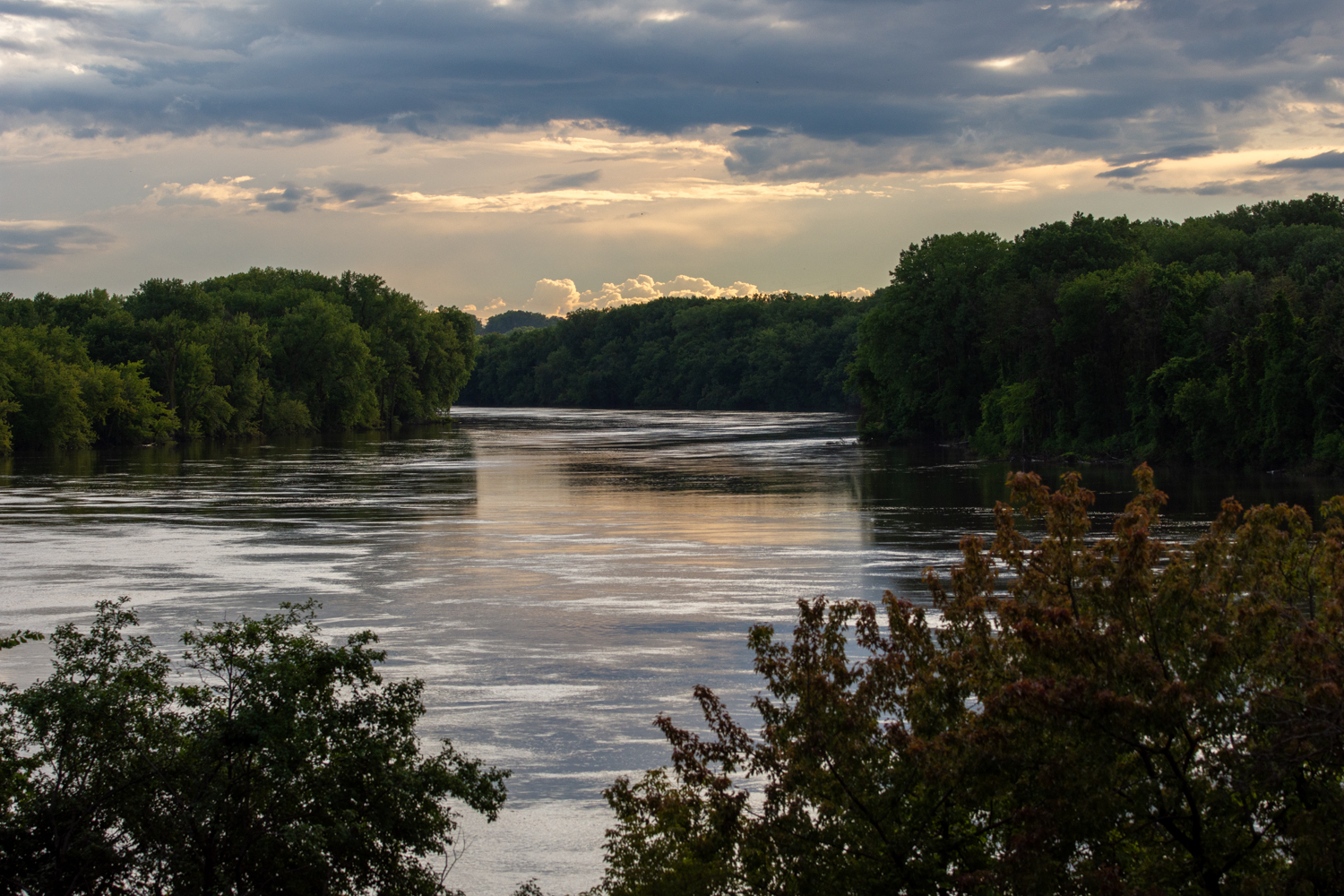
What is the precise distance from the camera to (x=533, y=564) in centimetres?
2762

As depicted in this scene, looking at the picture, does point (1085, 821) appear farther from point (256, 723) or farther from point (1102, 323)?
point (1102, 323)

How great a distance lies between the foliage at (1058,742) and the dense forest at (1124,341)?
141 ft

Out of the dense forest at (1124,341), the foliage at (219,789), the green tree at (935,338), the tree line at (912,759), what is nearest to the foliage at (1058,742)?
the tree line at (912,759)

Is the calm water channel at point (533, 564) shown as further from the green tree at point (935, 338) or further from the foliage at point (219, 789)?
the green tree at point (935, 338)

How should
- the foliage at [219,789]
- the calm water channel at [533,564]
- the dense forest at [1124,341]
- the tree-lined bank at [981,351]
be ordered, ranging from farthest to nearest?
the tree-lined bank at [981,351]
the dense forest at [1124,341]
the calm water channel at [533,564]
the foliage at [219,789]

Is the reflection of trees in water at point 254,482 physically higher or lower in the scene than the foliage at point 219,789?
lower

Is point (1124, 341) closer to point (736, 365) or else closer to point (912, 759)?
point (912, 759)

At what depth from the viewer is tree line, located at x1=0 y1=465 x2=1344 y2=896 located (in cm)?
686

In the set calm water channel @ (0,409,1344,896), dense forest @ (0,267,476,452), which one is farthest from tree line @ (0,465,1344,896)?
dense forest @ (0,267,476,452)

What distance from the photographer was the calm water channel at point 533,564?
14.5 m

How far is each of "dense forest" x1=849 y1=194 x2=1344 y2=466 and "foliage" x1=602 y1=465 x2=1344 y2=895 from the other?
4298 centimetres

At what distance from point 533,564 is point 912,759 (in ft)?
67.5

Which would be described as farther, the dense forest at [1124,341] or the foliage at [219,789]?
the dense forest at [1124,341]

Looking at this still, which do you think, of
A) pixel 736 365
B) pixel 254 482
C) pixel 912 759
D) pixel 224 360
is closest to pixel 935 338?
pixel 254 482
